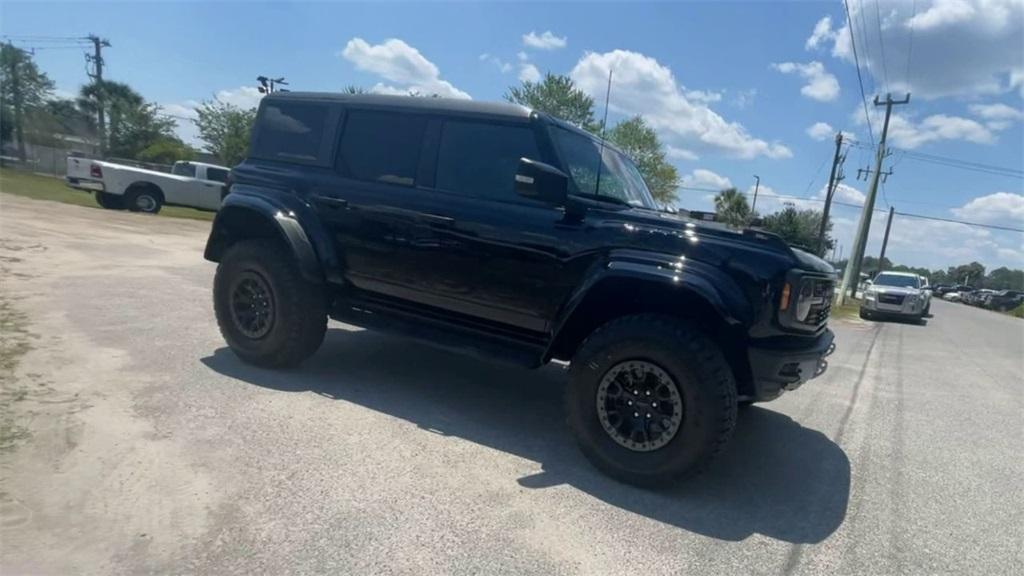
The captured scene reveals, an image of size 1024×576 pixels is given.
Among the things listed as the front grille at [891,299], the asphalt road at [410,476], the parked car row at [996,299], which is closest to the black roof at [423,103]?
the asphalt road at [410,476]

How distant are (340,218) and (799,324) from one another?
3.29 m

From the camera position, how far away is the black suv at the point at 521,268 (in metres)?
3.48

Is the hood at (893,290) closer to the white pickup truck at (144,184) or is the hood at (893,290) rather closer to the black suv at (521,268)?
the black suv at (521,268)

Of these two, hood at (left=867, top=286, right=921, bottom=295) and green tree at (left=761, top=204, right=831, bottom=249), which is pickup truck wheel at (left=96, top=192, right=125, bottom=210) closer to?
green tree at (left=761, top=204, right=831, bottom=249)

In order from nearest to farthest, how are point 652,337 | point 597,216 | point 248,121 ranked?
point 652,337
point 597,216
point 248,121

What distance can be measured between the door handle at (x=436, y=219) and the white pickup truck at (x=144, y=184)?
46.6ft

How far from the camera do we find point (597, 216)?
154 inches

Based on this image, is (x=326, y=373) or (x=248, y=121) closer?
(x=326, y=373)

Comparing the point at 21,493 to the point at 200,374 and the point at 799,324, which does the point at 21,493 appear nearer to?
the point at 200,374

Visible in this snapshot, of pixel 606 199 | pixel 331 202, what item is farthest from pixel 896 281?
pixel 331 202

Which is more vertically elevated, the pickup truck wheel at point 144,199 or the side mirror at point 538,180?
the side mirror at point 538,180

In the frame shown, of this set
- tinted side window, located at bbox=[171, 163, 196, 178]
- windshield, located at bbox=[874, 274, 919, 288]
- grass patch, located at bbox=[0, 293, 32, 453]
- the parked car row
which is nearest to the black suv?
grass patch, located at bbox=[0, 293, 32, 453]

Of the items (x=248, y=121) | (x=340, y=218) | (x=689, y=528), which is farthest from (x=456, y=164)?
(x=248, y=121)

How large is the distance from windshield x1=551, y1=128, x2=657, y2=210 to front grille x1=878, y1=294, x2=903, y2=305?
1662 cm
